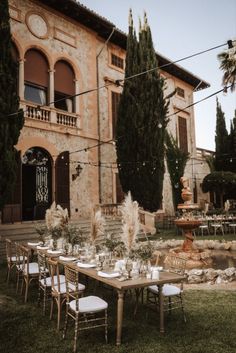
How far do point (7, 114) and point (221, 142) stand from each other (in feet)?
56.8

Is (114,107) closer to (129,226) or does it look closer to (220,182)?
(220,182)

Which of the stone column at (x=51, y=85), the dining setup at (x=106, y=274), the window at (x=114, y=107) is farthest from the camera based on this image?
the window at (x=114, y=107)

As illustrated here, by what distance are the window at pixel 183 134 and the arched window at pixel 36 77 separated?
33.0 ft

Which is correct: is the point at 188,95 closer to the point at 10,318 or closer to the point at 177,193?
the point at 177,193

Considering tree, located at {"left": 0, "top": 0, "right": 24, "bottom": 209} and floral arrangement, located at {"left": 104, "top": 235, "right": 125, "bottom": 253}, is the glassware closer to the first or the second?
floral arrangement, located at {"left": 104, "top": 235, "right": 125, "bottom": 253}

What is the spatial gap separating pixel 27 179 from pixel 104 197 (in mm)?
3453

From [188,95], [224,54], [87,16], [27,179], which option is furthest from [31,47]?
[188,95]

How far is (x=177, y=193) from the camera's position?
17.8m

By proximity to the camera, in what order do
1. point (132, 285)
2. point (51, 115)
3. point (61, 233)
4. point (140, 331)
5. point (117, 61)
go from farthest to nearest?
point (117, 61) < point (51, 115) < point (61, 233) < point (140, 331) < point (132, 285)

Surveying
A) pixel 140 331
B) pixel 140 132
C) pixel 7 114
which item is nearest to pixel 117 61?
pixel 140 132

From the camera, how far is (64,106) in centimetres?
1411

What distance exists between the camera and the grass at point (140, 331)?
137 inches

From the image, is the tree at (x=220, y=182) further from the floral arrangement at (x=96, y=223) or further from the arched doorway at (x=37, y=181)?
the floral arrangement at (x=96, y=223)

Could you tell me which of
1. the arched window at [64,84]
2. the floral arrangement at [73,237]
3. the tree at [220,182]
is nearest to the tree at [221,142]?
the tree at [220,182]
